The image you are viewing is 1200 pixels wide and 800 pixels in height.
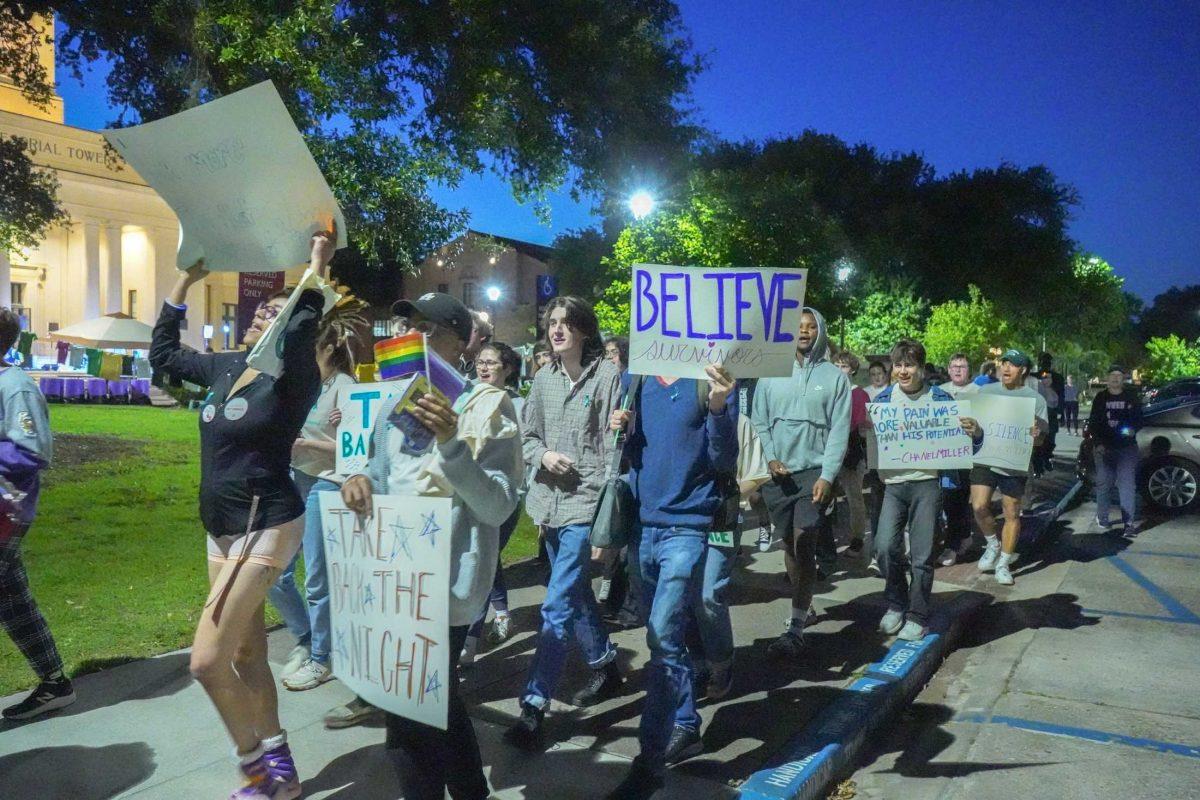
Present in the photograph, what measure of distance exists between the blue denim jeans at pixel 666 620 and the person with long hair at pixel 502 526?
1190mm

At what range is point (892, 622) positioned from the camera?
6.19 meters

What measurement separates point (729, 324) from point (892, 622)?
331cm

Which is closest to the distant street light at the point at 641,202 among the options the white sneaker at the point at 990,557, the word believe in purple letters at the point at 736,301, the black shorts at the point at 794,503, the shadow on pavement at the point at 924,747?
the white sneaker at the point at 990,557

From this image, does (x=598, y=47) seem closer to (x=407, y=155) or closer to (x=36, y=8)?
(x=407, y=155)

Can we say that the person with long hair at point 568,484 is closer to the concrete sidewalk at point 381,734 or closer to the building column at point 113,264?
the concrete sidewalk at point 381,734

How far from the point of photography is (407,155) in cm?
1066

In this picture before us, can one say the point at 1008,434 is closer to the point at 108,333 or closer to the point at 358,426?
the point at 358,426

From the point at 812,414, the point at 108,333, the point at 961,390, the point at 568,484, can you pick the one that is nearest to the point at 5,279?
the point at 108,333

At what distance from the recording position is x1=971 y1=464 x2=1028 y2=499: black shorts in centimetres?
820

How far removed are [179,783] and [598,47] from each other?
34.0 feet

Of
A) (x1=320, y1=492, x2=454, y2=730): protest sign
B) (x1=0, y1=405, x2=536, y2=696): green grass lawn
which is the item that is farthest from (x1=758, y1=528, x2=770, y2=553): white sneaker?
(x1=320, y1=492, x2=454, y2=730): protest sign

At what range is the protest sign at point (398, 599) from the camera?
2.78 meters

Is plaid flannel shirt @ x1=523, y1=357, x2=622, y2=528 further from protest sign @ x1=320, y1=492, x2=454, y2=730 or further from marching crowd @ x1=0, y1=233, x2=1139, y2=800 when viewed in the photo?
protest sign @ x1=320, y1=492, x2=454, y2=730

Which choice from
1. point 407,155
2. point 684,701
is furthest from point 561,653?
point 407,155
